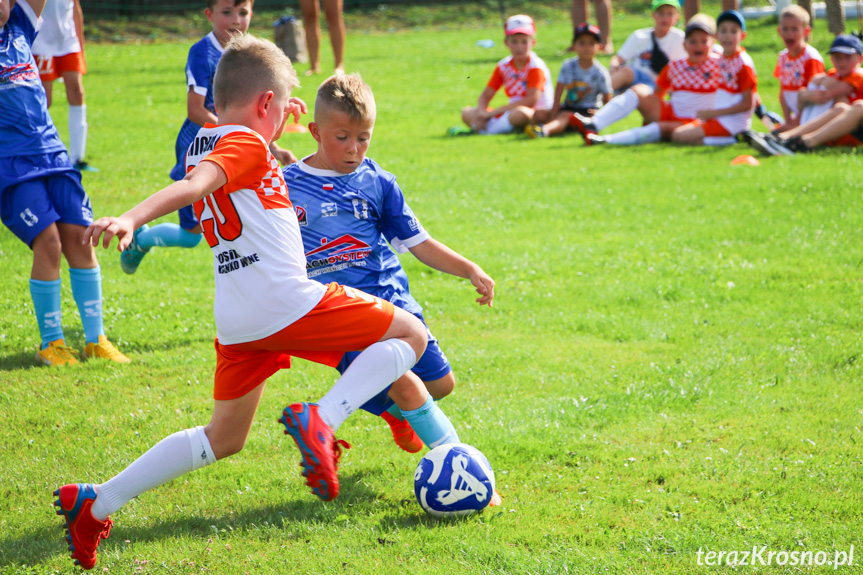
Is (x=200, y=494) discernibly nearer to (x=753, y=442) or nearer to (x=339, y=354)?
(x=339, y=354)

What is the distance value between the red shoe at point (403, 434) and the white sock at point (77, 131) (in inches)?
312

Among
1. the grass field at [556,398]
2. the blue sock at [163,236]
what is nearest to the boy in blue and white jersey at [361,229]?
the grass field at [556,398]

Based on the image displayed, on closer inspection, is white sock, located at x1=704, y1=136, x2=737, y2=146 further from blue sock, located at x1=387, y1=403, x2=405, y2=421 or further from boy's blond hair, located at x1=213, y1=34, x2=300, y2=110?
boy's blond hair, located at x1=213, y1=34, x2=300, y2=110

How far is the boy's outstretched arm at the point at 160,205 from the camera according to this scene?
97.0 inches

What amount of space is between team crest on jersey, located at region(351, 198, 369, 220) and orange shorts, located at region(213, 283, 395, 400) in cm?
54

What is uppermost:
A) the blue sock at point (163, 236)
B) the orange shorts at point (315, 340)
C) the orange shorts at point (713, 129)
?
the orange shorts at point (315, 340)

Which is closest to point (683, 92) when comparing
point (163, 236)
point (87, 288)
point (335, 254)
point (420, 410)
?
point (163, 236)

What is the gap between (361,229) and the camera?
12.1ft

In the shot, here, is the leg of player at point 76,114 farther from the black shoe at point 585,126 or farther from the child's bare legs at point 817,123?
the child's bare legs at point 817,123

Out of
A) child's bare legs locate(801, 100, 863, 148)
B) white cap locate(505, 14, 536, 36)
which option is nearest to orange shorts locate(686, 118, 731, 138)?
child's bare legs locate(801, 100, 863, 148)

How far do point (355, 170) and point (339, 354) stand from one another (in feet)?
2.79

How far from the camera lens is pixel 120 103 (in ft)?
49.8

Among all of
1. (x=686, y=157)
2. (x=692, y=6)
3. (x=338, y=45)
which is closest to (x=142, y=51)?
(x=338, y=45)

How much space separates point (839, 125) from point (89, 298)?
900 cm
